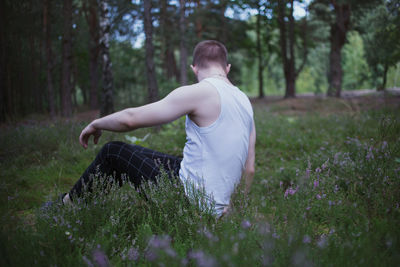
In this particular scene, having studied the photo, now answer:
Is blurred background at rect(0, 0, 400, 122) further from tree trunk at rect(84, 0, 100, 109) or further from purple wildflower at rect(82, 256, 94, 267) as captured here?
purple wildflower at rect(82, 256, 94, 267)

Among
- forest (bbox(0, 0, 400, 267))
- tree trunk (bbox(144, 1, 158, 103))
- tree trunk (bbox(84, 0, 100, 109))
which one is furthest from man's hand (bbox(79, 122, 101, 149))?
tree trunk (bbox(84, 0, 100, 109))

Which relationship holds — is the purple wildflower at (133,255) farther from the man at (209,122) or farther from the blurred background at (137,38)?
the blurred background at (137,38)

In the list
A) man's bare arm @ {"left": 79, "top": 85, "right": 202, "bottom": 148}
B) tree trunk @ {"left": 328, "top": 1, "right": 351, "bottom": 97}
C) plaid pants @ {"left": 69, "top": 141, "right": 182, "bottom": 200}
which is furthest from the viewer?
tree trunk @ {"left": 328, "top": 1, "right": 351, "bottom": 97}

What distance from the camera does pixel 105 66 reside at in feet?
30.3

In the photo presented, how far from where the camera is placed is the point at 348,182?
8.98 feet

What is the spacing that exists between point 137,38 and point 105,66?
752 centimetres

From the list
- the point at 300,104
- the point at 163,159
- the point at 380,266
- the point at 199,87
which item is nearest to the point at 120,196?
the point at 163,159

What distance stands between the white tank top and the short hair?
24 cm

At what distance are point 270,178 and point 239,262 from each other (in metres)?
2.93

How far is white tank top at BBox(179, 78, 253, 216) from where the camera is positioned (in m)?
2.27

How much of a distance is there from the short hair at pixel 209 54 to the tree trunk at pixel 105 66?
6836mm

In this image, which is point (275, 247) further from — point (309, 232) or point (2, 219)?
point (2, 219)

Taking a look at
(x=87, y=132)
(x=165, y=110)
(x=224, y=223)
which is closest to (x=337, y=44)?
(x=165, y=110)

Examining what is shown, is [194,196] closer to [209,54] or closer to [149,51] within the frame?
[209,54]
